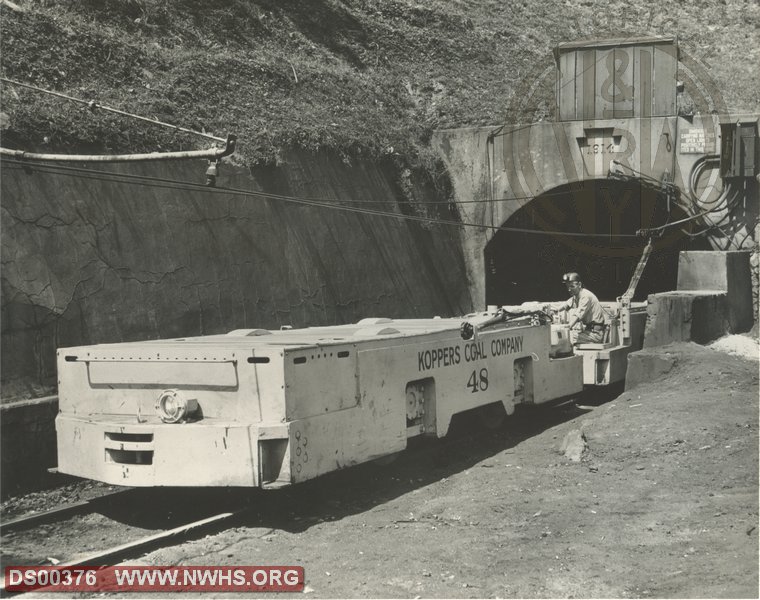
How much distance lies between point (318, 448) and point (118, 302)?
527 centimetres

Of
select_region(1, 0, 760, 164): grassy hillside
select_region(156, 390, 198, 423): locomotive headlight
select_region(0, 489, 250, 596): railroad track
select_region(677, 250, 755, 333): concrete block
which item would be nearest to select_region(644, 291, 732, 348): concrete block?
select_region(677, 250, 755, 333): concrete block

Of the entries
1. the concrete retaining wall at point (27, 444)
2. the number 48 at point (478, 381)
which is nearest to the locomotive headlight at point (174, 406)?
the concrete retaining wall at point (27, 444)

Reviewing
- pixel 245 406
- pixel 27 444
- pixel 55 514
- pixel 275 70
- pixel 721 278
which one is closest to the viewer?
pixel 245 406

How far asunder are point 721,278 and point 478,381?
31.5 feet

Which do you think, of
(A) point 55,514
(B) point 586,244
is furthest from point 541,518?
(B) point 586,244

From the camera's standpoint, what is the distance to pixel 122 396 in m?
8.45

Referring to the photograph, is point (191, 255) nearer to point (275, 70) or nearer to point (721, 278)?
point (275, 70)

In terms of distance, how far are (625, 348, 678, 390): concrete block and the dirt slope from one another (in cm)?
200

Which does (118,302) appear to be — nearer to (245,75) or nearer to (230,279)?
(230,279)

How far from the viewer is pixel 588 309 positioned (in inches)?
583

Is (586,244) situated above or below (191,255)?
below

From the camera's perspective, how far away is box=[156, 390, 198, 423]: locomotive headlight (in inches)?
313

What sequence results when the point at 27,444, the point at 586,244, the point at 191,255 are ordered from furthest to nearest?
the point at 586,244, the point at 191,255, the point at 27,444

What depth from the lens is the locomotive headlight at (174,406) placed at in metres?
7.95
